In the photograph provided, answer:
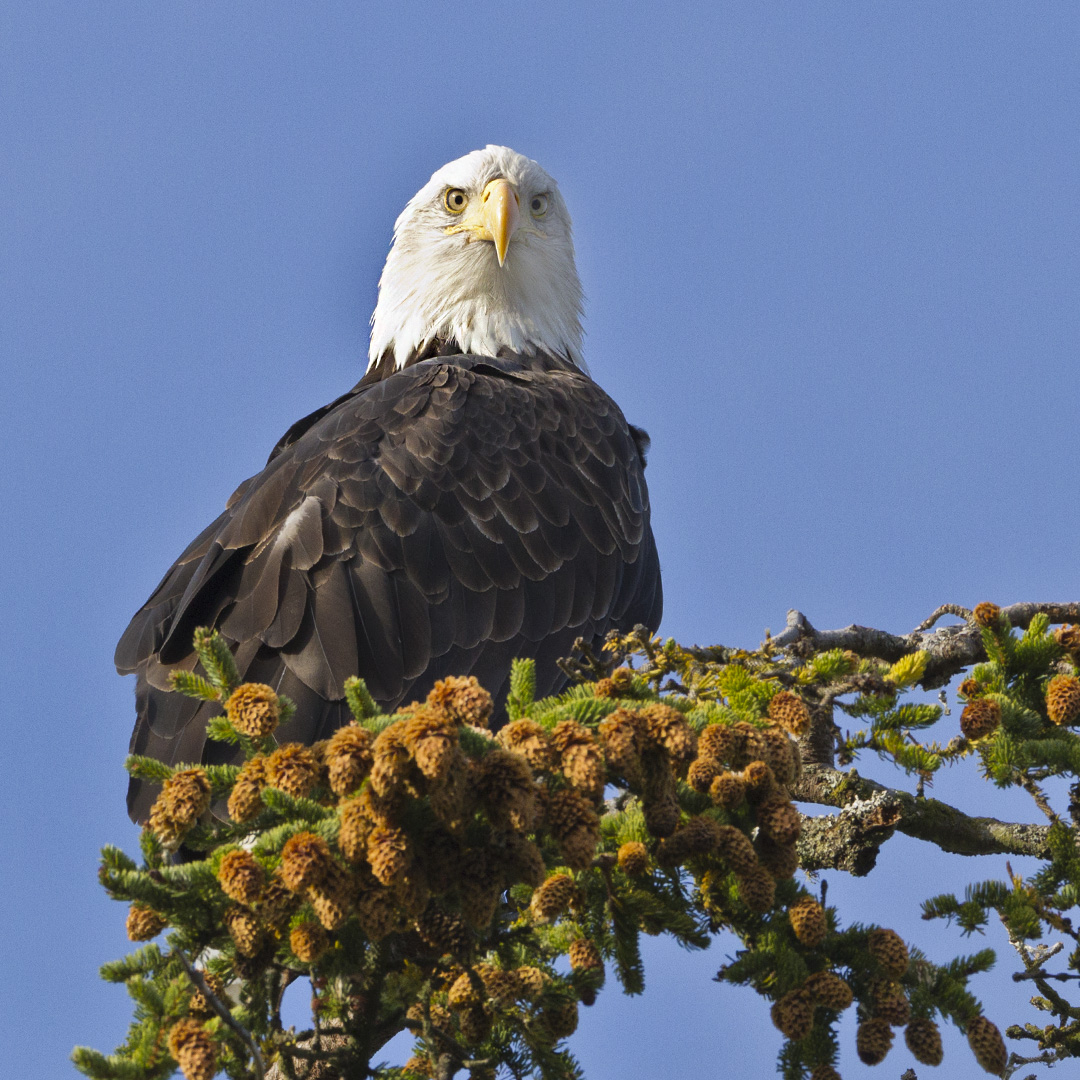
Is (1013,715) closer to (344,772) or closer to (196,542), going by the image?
(344,772)

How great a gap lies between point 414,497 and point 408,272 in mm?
2312

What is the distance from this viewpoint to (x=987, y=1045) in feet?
7.84

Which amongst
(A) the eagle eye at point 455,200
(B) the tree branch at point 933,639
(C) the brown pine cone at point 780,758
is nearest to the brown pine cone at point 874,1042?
(C) the brown pine cone at point 780,758

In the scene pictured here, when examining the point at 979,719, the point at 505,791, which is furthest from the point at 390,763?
the point at 979,719

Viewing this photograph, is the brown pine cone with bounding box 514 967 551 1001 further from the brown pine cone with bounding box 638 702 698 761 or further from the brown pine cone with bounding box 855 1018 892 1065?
the brown pine cone with bounding box 855 1018 892 1065

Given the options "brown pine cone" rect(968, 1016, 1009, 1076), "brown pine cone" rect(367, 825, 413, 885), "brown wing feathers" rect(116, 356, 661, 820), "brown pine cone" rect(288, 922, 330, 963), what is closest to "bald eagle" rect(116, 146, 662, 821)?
"brown wing feathers" rect(116, 356, 661, 820)

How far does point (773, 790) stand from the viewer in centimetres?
245

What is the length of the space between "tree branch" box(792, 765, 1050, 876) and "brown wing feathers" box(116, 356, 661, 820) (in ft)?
6.27

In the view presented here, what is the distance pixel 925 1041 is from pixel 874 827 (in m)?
0.98

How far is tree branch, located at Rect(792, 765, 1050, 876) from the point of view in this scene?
3154mm

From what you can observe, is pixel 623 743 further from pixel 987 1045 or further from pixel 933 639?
pixel 933 639

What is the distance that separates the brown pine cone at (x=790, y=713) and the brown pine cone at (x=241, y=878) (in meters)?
1.15

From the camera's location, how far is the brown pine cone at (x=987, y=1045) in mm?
2373

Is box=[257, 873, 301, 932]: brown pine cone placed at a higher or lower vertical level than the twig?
higher
